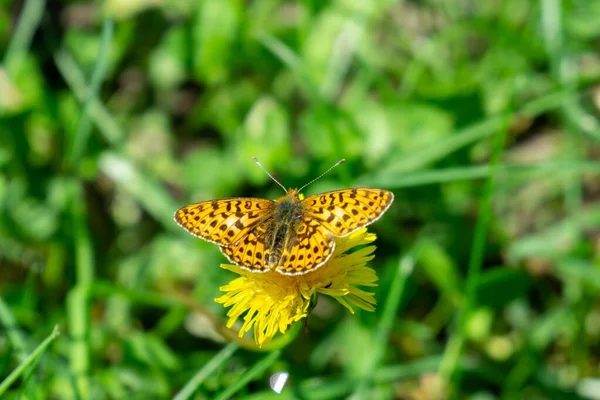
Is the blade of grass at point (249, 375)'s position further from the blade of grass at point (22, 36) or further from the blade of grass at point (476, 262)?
the blade of grass at point (22, 36)

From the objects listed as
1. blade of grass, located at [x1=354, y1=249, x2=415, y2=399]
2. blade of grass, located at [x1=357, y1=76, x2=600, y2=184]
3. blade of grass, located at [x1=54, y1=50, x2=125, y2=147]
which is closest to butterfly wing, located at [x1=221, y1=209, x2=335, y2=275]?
blade of grass, located at [x1=354, y1=249, x2=415, y2=399]

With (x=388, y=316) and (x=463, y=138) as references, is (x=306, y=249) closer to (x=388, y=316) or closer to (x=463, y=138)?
(x=388, y=316)

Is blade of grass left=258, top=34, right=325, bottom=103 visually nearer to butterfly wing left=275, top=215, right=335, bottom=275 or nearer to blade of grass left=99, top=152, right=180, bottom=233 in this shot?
blade of grass left=99, top=152, right=180, bottom=233

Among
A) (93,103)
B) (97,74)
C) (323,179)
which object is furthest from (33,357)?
(93,103)

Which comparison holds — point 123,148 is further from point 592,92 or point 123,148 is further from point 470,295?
point 592,92

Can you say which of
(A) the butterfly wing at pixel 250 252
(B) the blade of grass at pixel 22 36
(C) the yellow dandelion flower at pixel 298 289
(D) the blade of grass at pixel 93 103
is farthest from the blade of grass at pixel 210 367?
(B) the blade of grass at pixel 22 36

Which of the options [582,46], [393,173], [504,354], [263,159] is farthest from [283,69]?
[504,354]
